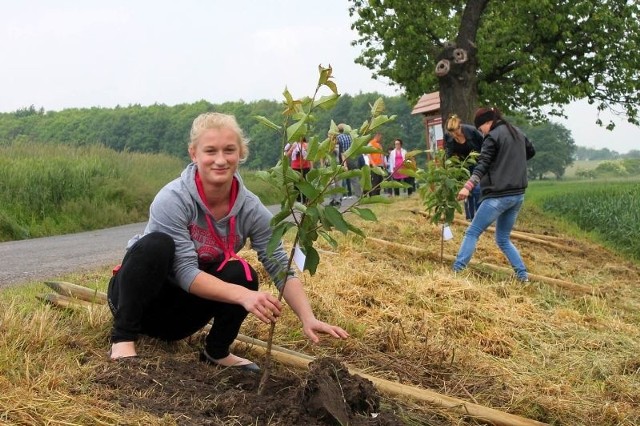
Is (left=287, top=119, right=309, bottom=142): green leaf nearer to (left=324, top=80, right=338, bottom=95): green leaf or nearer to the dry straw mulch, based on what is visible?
(left=324, top=80, right=338, bottom=95): green leaf

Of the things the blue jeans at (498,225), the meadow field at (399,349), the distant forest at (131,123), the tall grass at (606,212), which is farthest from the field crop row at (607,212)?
the distant forest at (131,123)

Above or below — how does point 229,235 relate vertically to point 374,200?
below

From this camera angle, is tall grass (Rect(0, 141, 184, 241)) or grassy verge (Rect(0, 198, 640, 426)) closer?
grassy verge (Rect(0, 198, 640, 426))

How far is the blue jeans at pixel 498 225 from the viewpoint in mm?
6957

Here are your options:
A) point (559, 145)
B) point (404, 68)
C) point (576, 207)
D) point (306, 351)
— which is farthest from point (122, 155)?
point (559, 145)

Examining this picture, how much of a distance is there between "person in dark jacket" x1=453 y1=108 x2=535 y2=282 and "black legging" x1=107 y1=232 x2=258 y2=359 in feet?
12.4

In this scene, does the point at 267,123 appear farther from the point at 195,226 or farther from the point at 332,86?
the point at 195,226

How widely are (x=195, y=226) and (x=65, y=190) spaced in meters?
10.7

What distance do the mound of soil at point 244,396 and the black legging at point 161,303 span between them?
10.5 inches

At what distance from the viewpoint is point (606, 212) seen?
15625 millimetres

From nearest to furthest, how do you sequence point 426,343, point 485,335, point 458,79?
point 426,343 → point 485,335 → point 458,79

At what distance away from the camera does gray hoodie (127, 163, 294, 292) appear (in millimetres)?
3355

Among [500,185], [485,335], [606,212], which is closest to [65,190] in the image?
[500,185]

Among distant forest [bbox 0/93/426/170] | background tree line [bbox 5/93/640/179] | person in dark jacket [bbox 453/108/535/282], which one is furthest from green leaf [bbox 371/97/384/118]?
distant forest [bbox 0/93/426/170]
